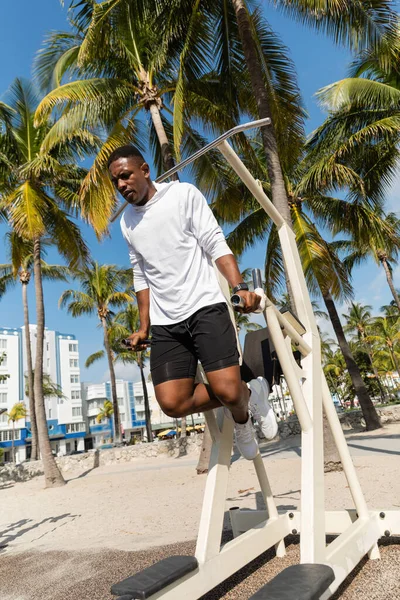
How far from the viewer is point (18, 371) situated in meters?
59.8

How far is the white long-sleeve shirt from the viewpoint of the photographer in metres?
2.21

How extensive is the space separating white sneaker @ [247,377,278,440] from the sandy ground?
0.83m

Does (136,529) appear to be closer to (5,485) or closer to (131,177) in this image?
(131,177)

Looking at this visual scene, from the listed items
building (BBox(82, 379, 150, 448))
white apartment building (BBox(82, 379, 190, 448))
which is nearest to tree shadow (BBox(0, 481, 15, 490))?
white apartment building (BBox(82, 379, 190, 448))

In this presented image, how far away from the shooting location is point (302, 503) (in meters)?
2.05

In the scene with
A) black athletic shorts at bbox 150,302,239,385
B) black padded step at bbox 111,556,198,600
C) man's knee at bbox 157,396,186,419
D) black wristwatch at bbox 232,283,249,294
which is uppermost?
black wristwatch at bbox 232,283,249,294

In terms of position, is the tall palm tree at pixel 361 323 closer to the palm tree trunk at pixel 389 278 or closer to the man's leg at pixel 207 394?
the palm tree trunk at pixel 389 278

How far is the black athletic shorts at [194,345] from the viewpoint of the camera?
82.0 inches

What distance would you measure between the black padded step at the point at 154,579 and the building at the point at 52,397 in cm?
5701

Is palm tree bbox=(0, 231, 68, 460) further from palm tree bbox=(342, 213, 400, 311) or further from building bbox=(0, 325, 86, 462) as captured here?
building bbox=(0, 325, 86, 462)

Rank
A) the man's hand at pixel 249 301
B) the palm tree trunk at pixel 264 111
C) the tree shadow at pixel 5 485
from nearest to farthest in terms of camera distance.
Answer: the man's hand at pixel 249 301 < the palm tree trunk at pixel 264 111 < the tree shadow at pixel 5 485

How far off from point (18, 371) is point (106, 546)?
6142 centimetres

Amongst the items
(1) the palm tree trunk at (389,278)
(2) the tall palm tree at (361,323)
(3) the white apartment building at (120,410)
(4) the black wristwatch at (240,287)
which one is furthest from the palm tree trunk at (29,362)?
(3) the white apartment building at (120,410)

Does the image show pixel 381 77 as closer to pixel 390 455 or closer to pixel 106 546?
pixel 390 455
